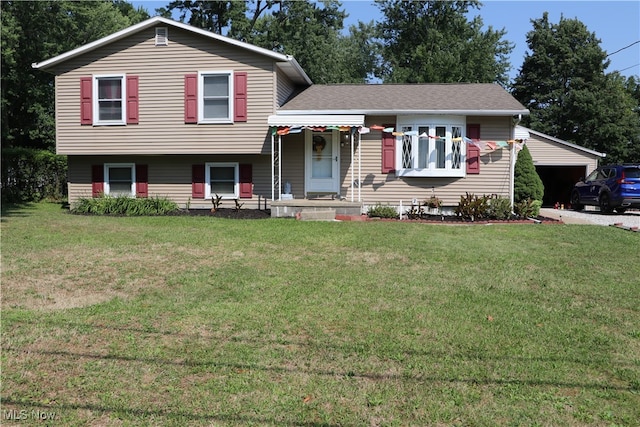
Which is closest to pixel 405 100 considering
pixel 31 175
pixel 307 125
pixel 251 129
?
pixel 307 125

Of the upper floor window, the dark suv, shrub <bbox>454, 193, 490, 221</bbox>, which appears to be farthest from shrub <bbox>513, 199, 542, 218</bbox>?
the upper floor window

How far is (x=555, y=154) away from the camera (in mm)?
22188

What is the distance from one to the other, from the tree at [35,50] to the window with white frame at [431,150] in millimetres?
17186

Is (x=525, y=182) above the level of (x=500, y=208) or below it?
above

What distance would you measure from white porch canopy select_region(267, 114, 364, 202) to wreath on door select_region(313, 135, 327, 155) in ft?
2.26

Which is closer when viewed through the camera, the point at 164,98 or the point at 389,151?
the point at 389,151

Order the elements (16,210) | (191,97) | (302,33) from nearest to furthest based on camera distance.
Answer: (191,97), (16,210), (302,33)

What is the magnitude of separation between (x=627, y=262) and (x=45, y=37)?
85.4 feet

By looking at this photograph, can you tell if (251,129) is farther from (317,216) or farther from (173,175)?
Answer: (317,216)

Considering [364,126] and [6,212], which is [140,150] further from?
[364,126]

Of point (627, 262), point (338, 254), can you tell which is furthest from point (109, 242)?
point (627, 262)

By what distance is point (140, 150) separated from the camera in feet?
50.6

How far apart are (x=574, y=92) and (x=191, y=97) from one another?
95.5 feet

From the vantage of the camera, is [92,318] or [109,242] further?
[109,242]
